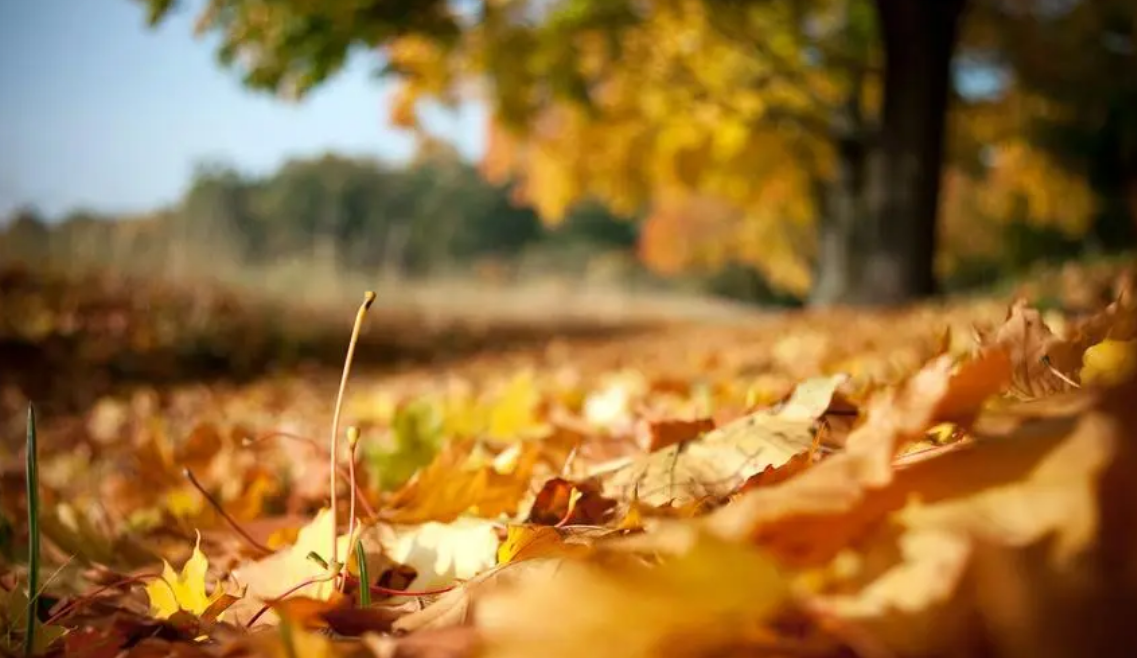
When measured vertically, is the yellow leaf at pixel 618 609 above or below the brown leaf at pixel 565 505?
above

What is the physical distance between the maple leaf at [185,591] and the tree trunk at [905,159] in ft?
22.7

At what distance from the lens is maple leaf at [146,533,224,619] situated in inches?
20.7

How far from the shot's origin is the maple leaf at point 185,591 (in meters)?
0.53

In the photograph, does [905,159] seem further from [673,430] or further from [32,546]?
[32,546]

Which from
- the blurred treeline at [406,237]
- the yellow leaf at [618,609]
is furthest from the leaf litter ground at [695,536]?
the blurred treeline at [406,237]

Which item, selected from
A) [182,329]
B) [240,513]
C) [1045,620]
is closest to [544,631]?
[1045,620]

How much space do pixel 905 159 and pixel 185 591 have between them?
283 inches

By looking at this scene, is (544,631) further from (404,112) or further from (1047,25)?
(1047,25)

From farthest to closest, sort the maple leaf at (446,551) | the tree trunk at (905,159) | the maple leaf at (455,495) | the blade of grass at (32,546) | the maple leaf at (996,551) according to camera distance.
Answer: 1. the tree trunk at (905,159)
2. the maple leaf at (455,495)
3. the maple leaf at (446,551)
4. the blade of grass at (32,546)
5. the maple leaf at (996,551)

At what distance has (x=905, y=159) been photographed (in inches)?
275

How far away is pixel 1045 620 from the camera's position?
0.79ft

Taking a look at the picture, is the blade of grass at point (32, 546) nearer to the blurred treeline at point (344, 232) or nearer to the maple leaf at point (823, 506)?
the maple leaf at point (823, 506)

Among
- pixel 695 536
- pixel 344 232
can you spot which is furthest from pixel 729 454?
pixel 344 232

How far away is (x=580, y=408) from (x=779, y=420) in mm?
971
